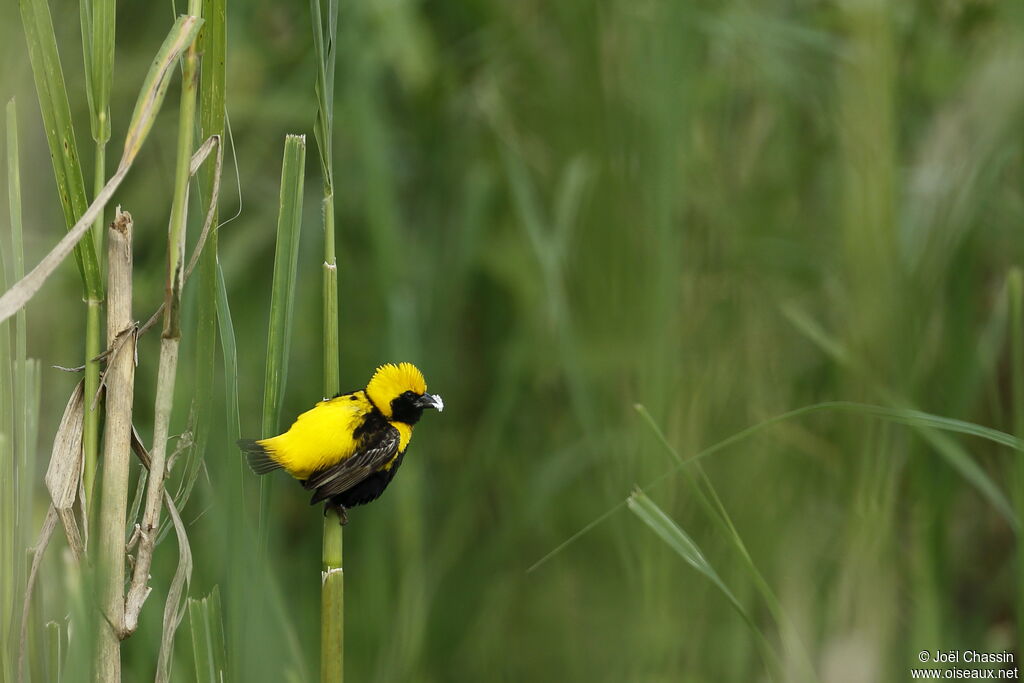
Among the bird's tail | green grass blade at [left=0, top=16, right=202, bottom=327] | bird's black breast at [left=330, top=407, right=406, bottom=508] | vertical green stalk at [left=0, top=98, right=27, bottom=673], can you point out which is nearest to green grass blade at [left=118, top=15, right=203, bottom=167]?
green grass blade at [left=0, top=16, right=202, bottom=327]

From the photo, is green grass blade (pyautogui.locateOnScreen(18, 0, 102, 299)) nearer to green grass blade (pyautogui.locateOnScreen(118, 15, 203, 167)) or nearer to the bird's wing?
green grass blade (pyautogui.locateOnScreen(118, 15, 203, 167))

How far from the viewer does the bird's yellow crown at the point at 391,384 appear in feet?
3.89

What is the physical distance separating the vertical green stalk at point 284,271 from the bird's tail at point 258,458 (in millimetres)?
89

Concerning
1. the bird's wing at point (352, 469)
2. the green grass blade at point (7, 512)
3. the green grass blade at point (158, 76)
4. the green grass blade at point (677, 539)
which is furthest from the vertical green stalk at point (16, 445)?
the green grass blade at point (677, 539)

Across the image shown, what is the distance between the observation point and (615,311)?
59.6 inches

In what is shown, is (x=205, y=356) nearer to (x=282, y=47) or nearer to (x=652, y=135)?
(x=652, y=135)

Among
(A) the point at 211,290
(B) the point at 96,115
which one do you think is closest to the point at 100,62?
(B) the point at 96,115

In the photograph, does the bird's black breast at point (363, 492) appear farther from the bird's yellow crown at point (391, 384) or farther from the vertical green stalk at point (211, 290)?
the vertical green stalk at point (211, 290)

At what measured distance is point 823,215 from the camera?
2361 mm

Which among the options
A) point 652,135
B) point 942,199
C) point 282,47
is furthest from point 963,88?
point 282,47

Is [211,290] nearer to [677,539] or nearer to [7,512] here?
[7,512]

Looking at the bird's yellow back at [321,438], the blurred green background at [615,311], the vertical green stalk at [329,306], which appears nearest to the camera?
the vertical green stalk at [329,306]

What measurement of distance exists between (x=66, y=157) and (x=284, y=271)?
23cm

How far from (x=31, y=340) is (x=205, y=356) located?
1.01 metres
